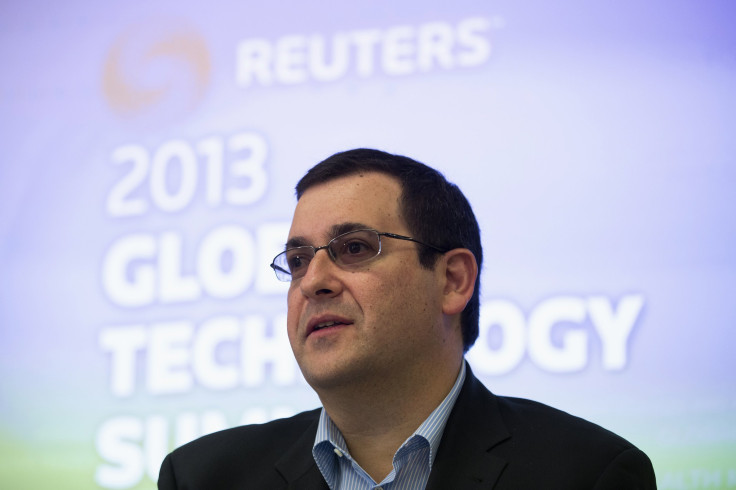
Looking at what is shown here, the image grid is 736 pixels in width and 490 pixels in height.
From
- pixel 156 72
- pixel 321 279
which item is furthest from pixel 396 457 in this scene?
pixel 156 72

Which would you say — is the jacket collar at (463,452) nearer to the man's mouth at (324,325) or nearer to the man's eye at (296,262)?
the man's mouth at (324,325)

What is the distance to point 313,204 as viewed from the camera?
7.63ft

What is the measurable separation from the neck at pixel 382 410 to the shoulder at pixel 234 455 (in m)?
0.18

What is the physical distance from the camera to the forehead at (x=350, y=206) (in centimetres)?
225

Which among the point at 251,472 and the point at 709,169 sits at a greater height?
the point at 709,169

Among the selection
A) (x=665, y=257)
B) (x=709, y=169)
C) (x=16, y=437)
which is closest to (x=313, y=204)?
(x=665, y=257)

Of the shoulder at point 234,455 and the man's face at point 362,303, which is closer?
the man's face at point 362,303

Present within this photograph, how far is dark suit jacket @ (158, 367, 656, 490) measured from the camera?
6.40ft

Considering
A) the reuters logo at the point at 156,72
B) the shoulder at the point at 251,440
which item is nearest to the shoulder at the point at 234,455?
the shoulder at the point at 251,440

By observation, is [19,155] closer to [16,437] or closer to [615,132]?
[16,437]

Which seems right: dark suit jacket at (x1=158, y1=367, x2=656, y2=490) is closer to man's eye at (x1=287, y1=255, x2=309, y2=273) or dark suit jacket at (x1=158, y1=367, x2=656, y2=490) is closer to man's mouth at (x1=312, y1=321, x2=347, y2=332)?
man's mouth at (x1=312, y1=321, x2=347, y2=332)

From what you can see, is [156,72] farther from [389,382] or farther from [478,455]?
[478,455]

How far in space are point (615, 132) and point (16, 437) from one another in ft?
10.2

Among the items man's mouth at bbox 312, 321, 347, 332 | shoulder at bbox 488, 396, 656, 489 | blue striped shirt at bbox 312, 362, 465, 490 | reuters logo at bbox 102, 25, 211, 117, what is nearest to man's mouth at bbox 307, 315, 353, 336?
Answer: man's mouth at bbox 312, 321, 347, 332
